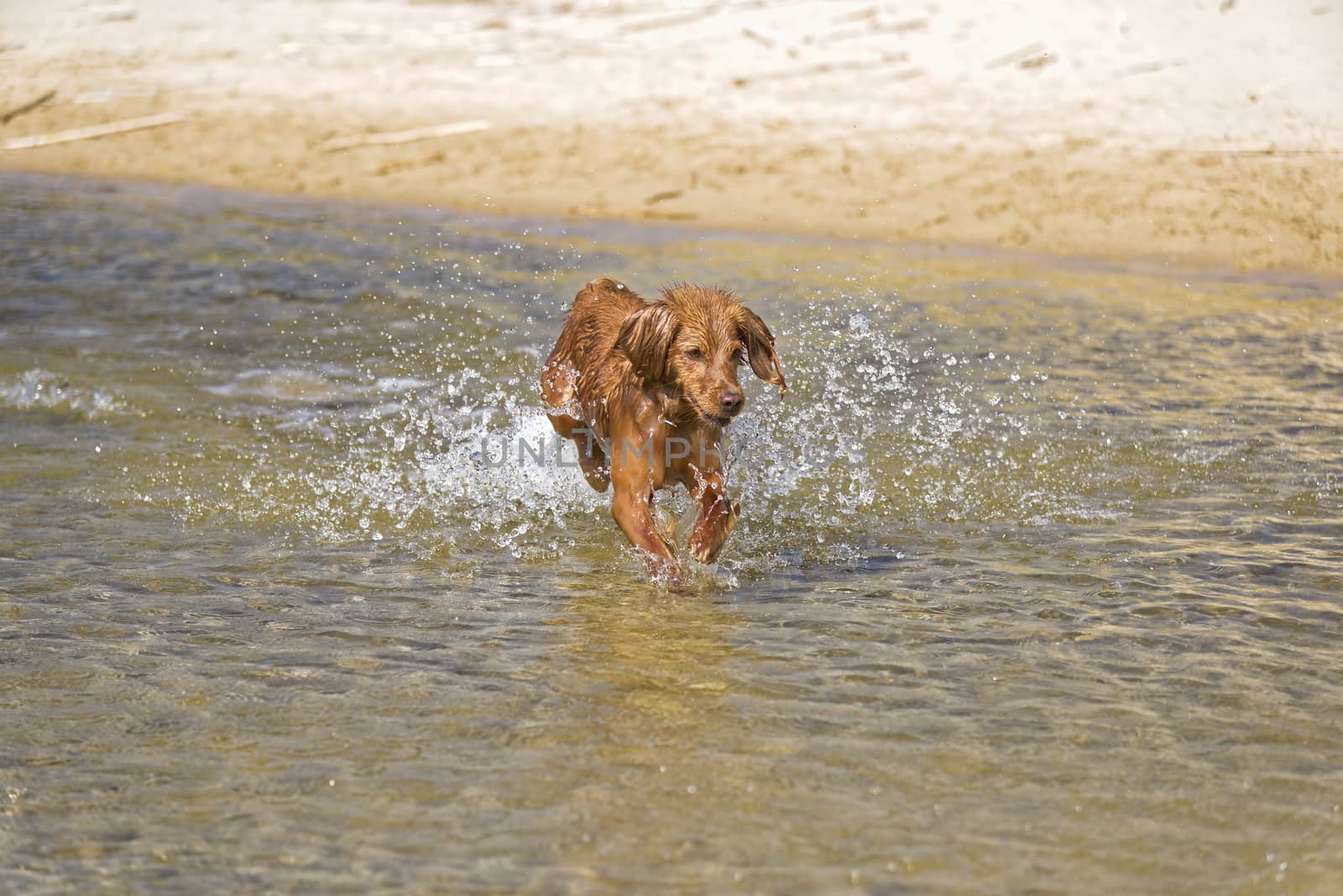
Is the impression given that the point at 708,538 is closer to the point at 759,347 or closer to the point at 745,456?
the point at 759,347

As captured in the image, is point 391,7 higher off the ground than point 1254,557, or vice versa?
point 391,7

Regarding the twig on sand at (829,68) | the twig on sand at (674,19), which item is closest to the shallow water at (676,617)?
the twig on sand at (829,68)

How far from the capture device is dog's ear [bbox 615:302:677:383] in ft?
18.3

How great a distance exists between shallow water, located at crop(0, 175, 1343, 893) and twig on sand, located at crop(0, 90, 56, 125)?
8.06 meters

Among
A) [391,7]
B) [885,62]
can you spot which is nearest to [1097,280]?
[885,62]

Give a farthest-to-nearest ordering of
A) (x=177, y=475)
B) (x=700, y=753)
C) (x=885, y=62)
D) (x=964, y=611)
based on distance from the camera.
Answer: (x=885, y=62)
(x=177, y=475)
(x=964, y=611)
(x=700, y=753)

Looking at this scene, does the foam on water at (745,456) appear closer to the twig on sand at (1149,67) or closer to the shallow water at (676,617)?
the shallow water at (676,617)

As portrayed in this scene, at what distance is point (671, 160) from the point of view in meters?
15.5

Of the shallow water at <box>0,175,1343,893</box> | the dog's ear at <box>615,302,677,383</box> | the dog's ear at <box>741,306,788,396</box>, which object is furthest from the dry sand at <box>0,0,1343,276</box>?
the dog's ear at <box>615,302,677,383</box>

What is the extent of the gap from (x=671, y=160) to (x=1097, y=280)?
5.03 metres

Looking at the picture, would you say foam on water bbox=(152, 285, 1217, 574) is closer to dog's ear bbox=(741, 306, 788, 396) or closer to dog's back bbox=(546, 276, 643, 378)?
dog's back bbox=(546, 276, 643, 378)

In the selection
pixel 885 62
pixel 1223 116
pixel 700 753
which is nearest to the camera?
pixel 700 753

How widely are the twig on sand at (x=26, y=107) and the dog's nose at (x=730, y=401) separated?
15.7m

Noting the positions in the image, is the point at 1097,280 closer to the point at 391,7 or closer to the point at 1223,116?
the point at 1223,116
